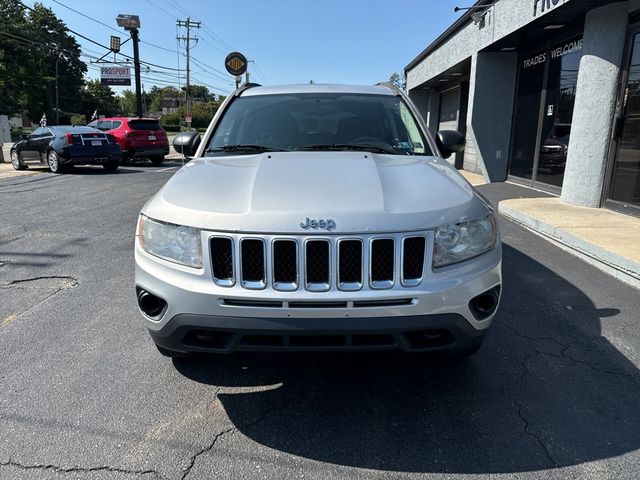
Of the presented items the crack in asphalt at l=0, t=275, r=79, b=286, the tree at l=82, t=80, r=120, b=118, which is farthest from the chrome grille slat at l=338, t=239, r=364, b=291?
the tree at l=82, t=80, r=120, b=118

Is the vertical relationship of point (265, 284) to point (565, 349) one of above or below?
above

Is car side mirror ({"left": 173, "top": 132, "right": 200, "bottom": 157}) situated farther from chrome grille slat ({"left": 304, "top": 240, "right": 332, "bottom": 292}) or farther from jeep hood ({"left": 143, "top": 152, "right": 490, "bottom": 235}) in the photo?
chrome grille slat ({"left": 304, "top": 240, "right": 332, "bottom": 292})

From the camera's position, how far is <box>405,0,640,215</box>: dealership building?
728cm

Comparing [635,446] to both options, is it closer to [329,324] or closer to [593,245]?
[329,324]

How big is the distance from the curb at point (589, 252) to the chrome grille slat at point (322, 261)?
355cm

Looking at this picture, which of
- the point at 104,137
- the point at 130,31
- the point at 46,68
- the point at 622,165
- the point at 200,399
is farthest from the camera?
the point at 46,68

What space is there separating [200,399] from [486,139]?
1130 centimetres

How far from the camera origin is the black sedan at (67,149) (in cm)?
1422

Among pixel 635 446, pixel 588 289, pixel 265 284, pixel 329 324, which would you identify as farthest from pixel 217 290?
pixel 588 289

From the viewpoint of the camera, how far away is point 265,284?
7.07ft

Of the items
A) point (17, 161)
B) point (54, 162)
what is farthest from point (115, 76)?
point (54, 162)

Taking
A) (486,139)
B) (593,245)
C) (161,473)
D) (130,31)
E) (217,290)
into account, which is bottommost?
(161,473)

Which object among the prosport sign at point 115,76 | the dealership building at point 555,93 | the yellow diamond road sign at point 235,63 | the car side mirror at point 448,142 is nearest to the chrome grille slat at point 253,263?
the car side mirror at point 448,142

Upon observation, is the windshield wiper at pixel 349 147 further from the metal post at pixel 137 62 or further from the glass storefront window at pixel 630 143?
the metal post at pixel 137 62
